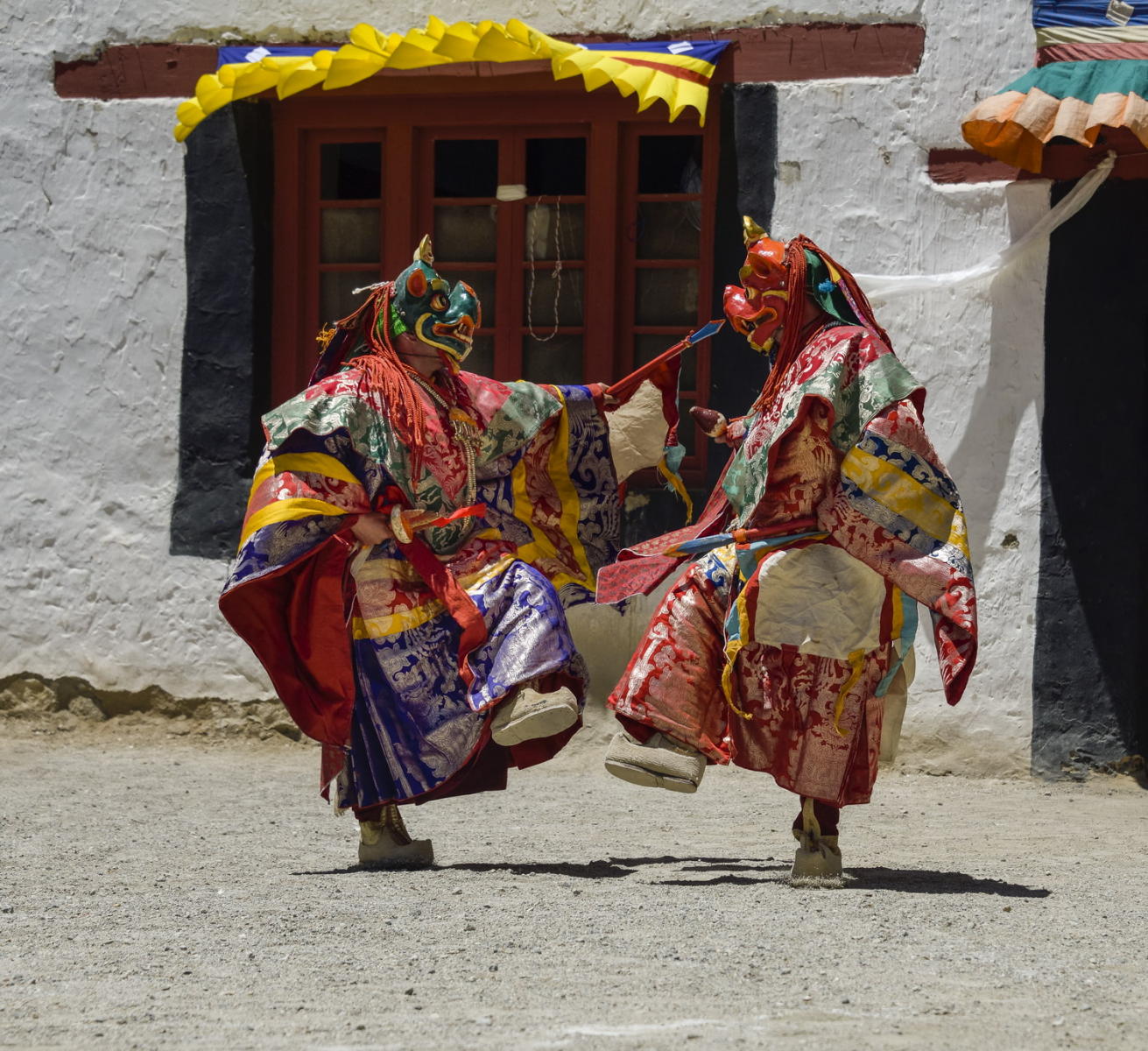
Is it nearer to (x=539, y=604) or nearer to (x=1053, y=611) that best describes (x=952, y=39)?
(x=1053, y=611)

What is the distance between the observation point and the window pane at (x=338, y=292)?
7.52 meters

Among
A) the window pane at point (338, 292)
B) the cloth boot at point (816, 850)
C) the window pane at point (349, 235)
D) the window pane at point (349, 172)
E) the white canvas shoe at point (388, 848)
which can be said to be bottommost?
the white canvas shoe at point (388, 848)

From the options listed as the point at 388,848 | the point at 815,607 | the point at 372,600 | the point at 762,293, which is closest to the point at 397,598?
the point at 372,600

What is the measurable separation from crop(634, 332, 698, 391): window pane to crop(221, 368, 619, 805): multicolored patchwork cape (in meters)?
2.30

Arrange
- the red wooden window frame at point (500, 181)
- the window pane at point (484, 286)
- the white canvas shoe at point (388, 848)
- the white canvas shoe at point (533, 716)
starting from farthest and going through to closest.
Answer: the window pane at point (484, 286)
the red wooden window frame at point (500, 181)
the white canvas shoe at point (388, 848)
the white canvas shoe at point (533, 716)

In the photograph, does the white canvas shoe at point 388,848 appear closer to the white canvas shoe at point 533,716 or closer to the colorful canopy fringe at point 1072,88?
the white canvas shoe at point 533,716

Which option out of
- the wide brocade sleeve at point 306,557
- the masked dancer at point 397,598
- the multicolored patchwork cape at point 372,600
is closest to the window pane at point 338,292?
the masked dancer at point 397,598

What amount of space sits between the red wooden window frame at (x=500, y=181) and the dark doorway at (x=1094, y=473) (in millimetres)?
1298

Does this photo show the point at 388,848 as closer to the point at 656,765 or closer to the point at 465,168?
the point at 656,765

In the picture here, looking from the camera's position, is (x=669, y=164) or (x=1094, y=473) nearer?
(x=1094, y=473)

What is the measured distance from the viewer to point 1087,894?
454 cm

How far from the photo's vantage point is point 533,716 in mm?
4750

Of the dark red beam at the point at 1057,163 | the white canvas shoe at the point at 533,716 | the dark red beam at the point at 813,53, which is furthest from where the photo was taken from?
the dark red beam at the point at 813,53

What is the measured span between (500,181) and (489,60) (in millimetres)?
546
